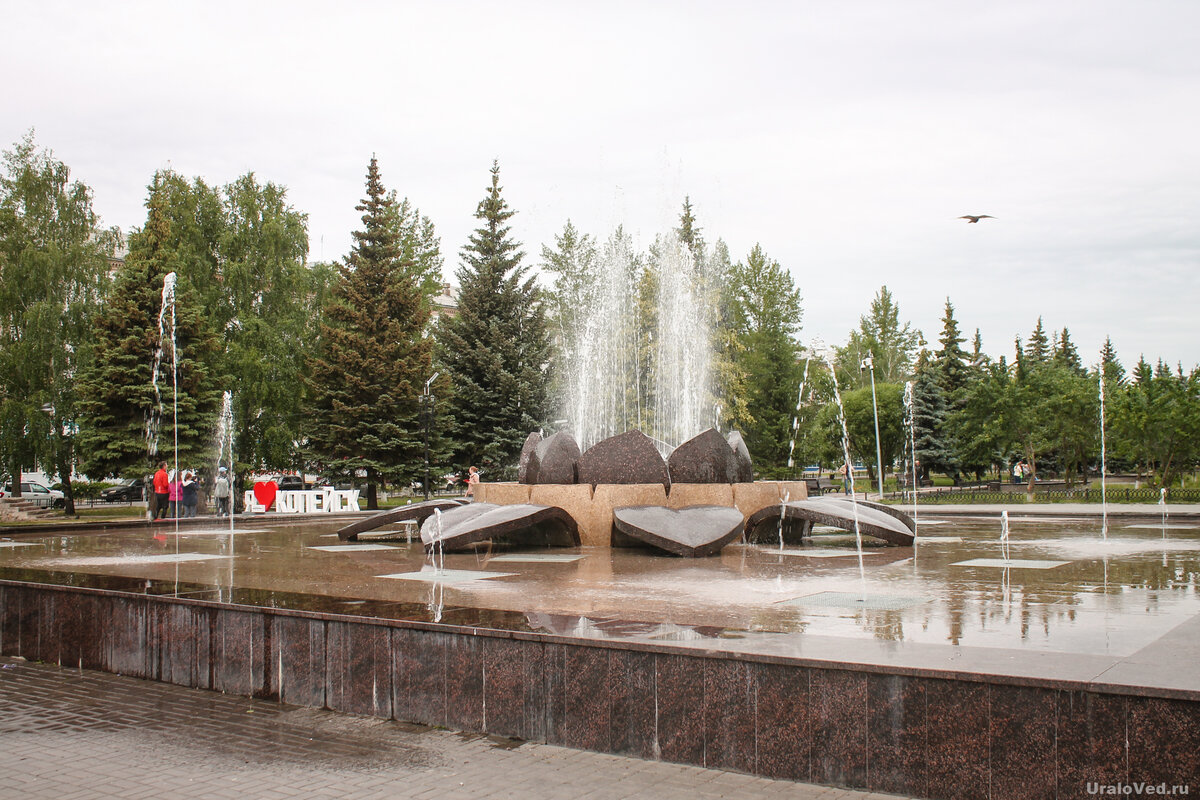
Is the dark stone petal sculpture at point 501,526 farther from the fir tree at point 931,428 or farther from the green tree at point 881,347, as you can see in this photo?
the green tree at point 881,347

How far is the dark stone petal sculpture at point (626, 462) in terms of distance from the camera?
41.3ft

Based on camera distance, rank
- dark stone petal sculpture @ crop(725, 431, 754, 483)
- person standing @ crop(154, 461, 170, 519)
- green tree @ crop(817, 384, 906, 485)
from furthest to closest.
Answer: green tree @ crop(817, 384, 906, 485)
person standing @ crop(154, 461, 170, 519)
dark stone petal sculpture @ crop(725, 431, 754, 483)

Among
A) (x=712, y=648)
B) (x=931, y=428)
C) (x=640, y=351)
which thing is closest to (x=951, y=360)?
(x=931, y=428)

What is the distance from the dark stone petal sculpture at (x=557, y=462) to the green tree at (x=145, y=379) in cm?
1783

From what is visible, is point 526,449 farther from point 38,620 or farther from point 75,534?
point 75,534

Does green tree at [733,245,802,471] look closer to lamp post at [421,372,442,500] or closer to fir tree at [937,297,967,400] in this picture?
fir tree at [937,297,967,400]

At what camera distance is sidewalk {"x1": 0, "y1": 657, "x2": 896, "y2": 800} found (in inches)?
175

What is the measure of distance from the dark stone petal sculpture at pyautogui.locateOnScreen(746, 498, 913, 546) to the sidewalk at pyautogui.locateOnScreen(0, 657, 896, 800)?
7320 mm

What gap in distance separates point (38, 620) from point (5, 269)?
27.0 metres

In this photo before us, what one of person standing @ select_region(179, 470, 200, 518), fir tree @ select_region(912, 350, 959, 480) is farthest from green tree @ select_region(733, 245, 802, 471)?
person standing @ select_region(179, 470, 200, 518)

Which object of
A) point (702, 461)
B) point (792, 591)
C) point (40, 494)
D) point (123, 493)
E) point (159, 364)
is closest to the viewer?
point (792, 591)

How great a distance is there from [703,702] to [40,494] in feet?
134

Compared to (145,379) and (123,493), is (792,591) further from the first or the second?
(123,493)

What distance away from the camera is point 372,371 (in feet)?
104
